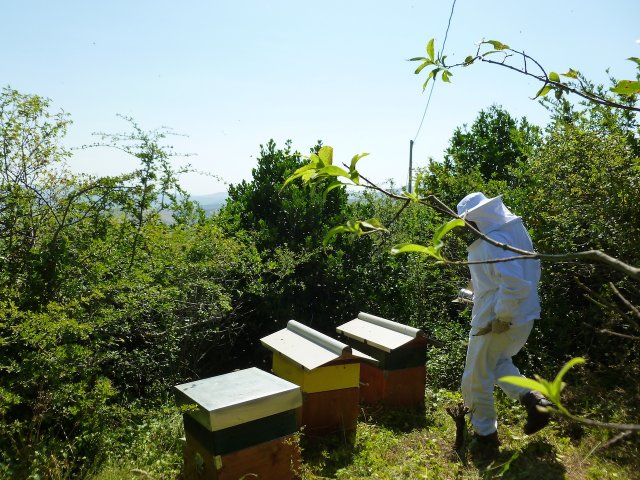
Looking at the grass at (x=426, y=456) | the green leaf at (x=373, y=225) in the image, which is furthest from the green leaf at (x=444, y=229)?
the grass at (x=426, y=456)

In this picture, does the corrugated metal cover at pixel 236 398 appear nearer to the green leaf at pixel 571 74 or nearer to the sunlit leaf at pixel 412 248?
the sunlit leaf at pixel 412 248

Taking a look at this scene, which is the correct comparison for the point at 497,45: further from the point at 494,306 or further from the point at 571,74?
the point at 494,306

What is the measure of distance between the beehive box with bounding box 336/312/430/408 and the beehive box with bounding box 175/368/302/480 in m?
1.37

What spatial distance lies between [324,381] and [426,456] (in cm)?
88

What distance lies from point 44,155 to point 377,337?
289cm

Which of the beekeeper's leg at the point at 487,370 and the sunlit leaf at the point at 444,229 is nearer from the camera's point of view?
the sunlit leaf at the point at 444,229

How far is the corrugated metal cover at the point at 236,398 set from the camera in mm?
2725

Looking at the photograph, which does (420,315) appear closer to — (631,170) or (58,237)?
(631,170)

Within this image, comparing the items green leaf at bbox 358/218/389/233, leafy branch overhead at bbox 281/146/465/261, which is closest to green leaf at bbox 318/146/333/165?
leafy branch overhead at bbox 281/146/465/261

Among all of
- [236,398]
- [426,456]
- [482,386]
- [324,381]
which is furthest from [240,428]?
[482,386]

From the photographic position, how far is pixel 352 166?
1148 millimetres

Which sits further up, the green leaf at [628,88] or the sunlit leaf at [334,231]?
the green leaf at [628,88]

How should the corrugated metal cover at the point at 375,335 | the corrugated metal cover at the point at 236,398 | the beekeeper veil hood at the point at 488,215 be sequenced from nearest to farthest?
the corrugated metal cover at the point at 236,398 → the beekeeper veil hood at the point at 488,215 → the corrugated metal cover at the point at 375,335

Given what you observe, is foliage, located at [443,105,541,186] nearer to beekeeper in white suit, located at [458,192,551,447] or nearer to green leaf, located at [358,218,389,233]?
beekeeper in white suit, located at [458,192,551,447]
